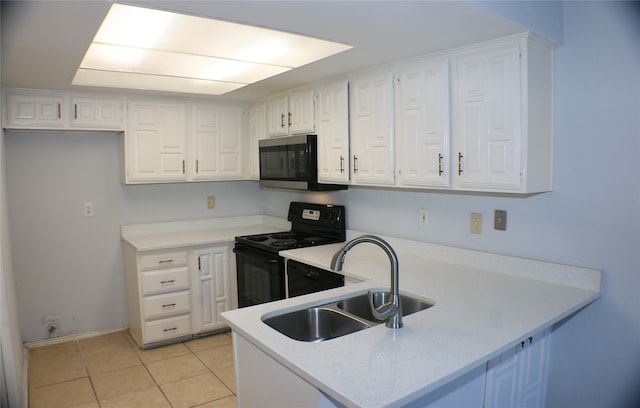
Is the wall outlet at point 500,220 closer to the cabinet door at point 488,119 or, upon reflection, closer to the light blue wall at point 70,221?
the cabinet door at point 488,119

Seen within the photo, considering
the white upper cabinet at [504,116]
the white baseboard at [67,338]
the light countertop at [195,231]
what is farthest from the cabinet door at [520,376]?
the white baseboard at [67,338]

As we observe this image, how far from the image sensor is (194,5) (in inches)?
68.5

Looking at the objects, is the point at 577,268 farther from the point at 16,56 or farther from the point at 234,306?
the point at 16,56

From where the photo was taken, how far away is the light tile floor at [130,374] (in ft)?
9.44

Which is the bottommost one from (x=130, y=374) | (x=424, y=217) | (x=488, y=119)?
(x=130, y=374)

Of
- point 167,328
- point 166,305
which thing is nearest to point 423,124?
point 166,305

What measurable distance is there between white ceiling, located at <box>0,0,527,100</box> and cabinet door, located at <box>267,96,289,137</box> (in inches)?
43.9

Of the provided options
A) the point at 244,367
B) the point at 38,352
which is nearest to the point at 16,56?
the point at 244,367

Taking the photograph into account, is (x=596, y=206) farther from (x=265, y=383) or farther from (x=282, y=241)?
(x=282, y=241)

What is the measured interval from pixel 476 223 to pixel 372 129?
2.79 feet

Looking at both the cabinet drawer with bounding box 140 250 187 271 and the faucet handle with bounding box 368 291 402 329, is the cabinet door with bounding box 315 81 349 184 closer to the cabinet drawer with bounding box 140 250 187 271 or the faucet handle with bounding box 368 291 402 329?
the cabinet drawer with bounding box 140 250 187 271

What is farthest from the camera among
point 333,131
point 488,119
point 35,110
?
point 35,110

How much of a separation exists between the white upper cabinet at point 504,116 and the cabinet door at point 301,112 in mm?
1251

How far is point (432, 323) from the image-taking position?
176 centimetres
